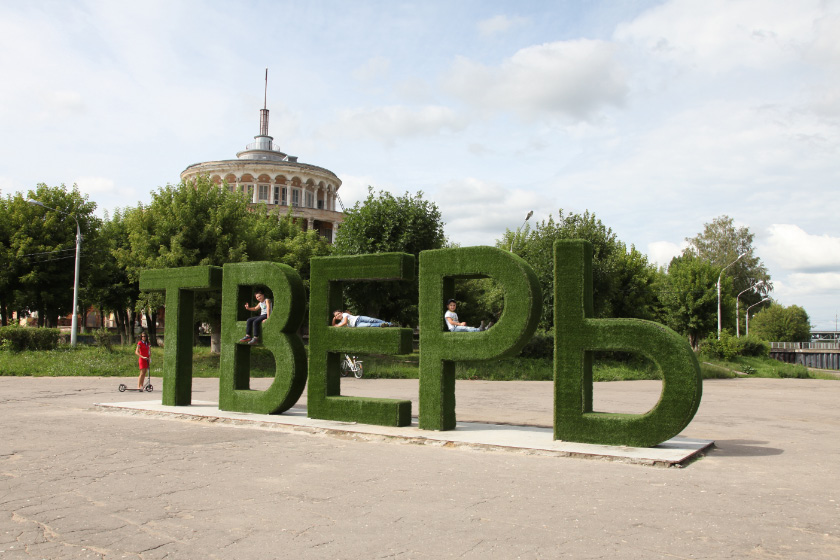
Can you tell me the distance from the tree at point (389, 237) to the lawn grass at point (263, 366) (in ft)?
9.41

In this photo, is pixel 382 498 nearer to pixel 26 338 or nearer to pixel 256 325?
pixel 256 325

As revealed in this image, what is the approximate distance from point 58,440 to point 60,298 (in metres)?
32.6

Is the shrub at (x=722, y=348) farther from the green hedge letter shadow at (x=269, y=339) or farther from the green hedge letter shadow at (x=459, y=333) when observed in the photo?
the green hedge letter shadow at (x=269, y=339)

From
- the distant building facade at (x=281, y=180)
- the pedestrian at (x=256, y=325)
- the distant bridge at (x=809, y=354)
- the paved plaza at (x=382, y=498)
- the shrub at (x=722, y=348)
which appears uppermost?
the distant building facade at (x=281, y=180)

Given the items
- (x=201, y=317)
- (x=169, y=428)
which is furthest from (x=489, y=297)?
(x=169, y=428)

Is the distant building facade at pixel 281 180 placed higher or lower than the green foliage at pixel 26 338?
higher

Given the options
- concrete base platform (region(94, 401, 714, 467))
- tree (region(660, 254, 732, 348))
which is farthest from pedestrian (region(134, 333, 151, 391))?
tree (region(660, 254, 732, 348))

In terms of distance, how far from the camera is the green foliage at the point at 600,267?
3438cm

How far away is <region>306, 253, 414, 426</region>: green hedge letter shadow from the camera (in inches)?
450

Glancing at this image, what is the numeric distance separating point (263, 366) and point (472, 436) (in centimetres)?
1930

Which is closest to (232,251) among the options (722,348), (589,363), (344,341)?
(344,341)

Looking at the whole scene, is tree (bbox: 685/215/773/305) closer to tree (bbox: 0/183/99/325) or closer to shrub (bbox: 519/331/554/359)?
shrub (bbox: 519/331/554/359)

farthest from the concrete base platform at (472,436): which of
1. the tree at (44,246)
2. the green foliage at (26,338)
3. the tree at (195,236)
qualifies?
the tree at (44,246)

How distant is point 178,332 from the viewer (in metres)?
14.4
